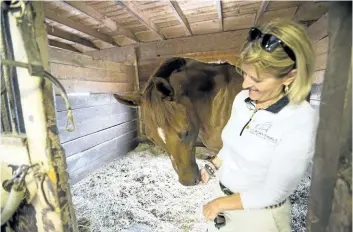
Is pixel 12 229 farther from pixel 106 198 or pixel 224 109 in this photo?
pixel 106 198

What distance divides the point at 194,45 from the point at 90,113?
1.87m

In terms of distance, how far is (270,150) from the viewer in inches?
25.6

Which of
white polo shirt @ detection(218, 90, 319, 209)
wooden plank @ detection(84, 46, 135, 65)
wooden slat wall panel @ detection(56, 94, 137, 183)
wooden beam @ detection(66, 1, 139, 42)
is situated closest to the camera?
white polo shirt @ detection(218, 90, 319, 209)

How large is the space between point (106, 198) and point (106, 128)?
1.21 meters

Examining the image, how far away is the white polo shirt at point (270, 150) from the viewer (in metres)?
0.60

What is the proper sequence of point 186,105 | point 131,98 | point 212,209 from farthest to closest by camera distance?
point 131,98, point 186,105, point 212,209

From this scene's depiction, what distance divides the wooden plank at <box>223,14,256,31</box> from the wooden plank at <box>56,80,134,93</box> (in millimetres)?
1869

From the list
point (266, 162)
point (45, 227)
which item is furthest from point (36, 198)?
point (266, 162)

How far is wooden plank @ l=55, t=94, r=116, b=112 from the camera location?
7.29 ft

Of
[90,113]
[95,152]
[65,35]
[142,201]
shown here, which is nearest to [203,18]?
[65,35]

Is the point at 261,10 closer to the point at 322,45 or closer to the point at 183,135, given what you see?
the point at 322,45

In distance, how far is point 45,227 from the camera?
0.63m

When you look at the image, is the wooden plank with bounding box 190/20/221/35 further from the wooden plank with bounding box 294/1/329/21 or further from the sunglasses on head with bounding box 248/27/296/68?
the sunglasses on head with bounding box 248/27/296/68

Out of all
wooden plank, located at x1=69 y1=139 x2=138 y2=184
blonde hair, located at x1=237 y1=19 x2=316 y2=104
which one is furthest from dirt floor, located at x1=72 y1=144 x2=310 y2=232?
blonde hair, located at x1=237 y1=19 x2=316 y2=104
